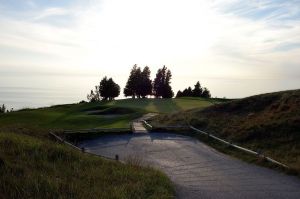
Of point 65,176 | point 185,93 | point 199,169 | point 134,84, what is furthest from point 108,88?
point 65,176

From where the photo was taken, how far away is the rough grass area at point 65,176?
1145cm

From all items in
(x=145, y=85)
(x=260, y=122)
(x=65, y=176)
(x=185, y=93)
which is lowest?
(x=65, y=176)

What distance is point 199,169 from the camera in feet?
65.1

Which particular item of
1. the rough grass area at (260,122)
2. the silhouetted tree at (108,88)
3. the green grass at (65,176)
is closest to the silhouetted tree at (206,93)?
the silhouetted tree at (108,88)

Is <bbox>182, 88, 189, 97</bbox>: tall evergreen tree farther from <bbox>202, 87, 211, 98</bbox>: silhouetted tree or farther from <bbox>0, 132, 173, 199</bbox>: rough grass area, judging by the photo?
<bbox>0, 132, 173, 199</bbox>: rough grass area

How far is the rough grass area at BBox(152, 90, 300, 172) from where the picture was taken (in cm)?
2431

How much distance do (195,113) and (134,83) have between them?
2346 inches

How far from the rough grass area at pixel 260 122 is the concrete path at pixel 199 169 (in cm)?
206

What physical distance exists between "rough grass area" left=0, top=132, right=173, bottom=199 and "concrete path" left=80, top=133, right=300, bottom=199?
1.41 m

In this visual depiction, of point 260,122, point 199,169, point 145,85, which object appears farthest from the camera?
point 145,85

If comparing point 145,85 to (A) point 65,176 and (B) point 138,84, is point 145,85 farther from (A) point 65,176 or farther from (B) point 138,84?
(A) point 65,176

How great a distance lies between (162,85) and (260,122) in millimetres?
72102

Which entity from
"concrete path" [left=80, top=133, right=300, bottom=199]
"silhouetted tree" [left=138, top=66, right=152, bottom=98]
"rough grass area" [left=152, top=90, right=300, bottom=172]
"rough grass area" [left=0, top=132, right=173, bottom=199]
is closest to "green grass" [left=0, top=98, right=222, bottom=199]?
"rough grass area" [left=0, top=132, right=173, bottom=199]

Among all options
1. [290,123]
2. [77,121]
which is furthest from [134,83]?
[290,123]
